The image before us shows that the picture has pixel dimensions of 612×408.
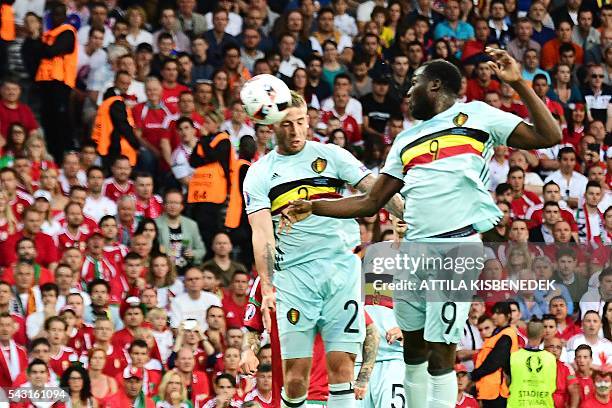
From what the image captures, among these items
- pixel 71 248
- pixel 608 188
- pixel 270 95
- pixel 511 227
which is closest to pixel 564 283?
pixel 511 227

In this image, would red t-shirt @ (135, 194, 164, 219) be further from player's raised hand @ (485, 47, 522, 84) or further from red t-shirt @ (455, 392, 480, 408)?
player's raised hand @ (485, 47, 522, 84)

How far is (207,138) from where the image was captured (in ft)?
56.3

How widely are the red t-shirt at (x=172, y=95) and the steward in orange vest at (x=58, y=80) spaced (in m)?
1.05

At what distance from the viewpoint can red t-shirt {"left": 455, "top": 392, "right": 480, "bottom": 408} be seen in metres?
14.8

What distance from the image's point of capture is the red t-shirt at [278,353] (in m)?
11.4

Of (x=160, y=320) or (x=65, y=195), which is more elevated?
(x=65, y=195)

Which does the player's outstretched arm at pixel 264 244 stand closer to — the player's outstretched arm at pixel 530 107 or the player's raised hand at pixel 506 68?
the player's outstretched arm at pixel 530 107

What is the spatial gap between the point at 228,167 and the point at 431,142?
24.3 feet

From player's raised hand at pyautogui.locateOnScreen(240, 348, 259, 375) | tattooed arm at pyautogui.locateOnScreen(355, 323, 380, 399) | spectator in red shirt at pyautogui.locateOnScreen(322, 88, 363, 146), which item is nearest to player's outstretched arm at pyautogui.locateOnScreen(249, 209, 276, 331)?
player's raised hand at pyautogui.locateOnScreen(240, 348, 259, 375)

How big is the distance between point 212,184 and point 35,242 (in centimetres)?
238

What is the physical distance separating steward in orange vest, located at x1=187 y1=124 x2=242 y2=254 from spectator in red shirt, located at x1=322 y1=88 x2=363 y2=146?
6.36 ft

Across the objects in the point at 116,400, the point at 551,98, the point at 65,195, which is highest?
the point at 551,98

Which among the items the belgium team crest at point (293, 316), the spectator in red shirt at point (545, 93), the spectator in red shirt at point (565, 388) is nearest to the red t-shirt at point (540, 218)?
the spectator in red shirt at point (545, 93)

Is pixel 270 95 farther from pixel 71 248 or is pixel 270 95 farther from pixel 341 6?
pixel 341 6
